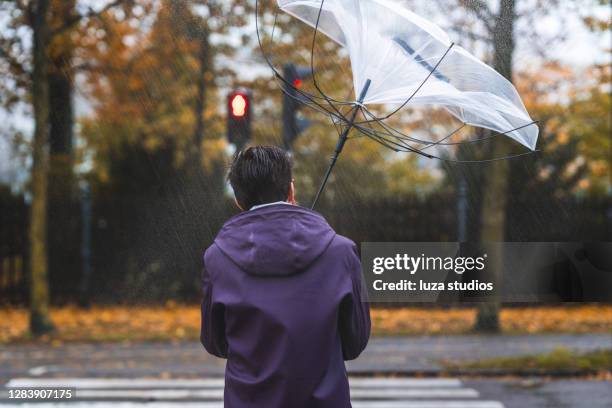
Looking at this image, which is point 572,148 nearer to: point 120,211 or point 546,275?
point 120,211

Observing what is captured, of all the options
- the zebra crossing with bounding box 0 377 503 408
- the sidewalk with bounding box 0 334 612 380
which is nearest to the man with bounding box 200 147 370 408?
the zebra crossing with bounding box 0 377 503 408

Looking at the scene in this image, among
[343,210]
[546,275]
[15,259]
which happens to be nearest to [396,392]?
[546,275]

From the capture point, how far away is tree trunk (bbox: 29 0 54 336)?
34.0 ft

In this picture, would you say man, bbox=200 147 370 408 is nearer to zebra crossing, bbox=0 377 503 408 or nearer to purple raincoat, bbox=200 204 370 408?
purple raincoat, bbox=200 204 370 408

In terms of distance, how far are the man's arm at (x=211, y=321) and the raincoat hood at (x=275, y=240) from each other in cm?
13

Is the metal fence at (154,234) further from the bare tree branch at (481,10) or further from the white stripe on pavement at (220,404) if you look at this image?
the bare tree branch at (481,10)

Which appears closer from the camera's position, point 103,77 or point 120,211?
point 103,77

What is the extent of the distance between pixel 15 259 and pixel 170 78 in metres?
4.23

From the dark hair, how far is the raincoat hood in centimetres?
6

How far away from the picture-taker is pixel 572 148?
1380cm

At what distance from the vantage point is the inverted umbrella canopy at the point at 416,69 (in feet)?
9.97

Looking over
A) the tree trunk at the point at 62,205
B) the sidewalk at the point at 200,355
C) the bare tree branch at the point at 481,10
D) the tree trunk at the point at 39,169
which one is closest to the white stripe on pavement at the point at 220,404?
the sidewalk at the point at 200,355

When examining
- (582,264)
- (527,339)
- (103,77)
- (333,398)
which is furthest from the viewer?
(103,77)

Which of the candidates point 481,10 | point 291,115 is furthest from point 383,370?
point 481,10
